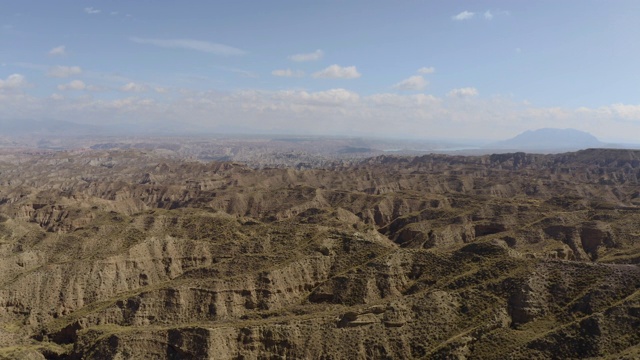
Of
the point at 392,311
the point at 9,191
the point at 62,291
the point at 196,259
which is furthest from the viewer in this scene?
the point at 9,191

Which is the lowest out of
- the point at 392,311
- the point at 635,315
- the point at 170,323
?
the point at 170,323

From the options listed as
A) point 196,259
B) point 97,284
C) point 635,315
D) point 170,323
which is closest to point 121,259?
point 97,284

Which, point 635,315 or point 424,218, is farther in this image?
point 424,218

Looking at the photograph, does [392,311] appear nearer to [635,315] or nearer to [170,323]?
[635,315]

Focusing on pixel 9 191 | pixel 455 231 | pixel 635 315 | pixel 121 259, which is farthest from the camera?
pixel 9 191

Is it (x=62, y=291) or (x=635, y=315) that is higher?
(x=635, y=315)

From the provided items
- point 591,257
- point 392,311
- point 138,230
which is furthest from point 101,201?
point 591,257

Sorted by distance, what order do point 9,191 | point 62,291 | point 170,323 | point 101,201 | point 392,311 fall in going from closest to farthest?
1. point 392,311
2. point 170,323
3. point 62,291
4. point 101,201
5. point 9,191

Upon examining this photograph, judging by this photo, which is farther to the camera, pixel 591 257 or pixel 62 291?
pixel 591 257

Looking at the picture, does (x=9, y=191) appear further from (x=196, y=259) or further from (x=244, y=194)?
(x=196, y=259)
